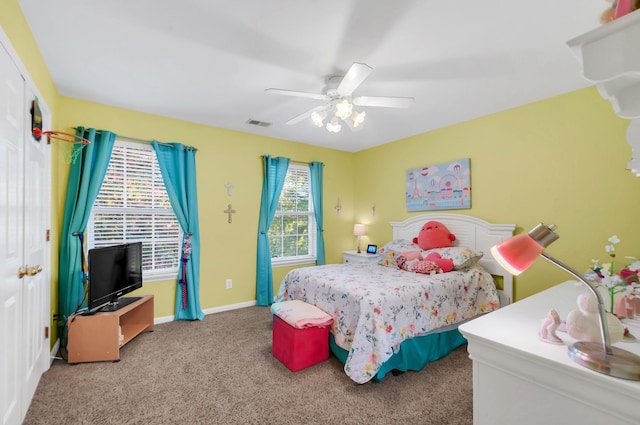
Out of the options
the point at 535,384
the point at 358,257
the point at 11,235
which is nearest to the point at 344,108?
the point at 535,384

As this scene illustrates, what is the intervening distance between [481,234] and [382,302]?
1813 mm

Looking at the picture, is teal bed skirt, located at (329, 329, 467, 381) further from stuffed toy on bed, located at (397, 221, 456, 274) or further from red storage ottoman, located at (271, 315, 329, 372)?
stuffed toy on bed, located at (397, 221, 456, 274)

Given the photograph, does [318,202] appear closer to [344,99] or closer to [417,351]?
[344,99]

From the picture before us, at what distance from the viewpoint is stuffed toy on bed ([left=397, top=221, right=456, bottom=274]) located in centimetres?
296

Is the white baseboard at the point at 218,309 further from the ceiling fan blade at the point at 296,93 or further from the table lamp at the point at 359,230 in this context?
the ceiling fan blade at the point at 296,93

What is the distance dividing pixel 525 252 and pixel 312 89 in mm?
2329

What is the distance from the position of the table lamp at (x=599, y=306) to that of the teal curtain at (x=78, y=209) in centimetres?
346

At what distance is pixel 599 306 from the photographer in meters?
0.84

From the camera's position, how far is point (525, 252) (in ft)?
2.69

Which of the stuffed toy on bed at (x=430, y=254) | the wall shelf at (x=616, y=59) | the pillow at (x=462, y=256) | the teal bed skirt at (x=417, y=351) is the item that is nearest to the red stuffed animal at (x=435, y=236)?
the stuffed toy on bed at (x=430, y=254)

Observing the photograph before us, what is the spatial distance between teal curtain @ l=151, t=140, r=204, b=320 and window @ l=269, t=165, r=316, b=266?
119 cm

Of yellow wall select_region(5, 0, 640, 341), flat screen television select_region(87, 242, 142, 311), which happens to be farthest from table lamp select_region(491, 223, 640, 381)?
flat screen television select_region(87, 242, 142, 311)

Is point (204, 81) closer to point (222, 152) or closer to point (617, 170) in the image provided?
point (222, 152)

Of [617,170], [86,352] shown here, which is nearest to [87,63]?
[86,352]
